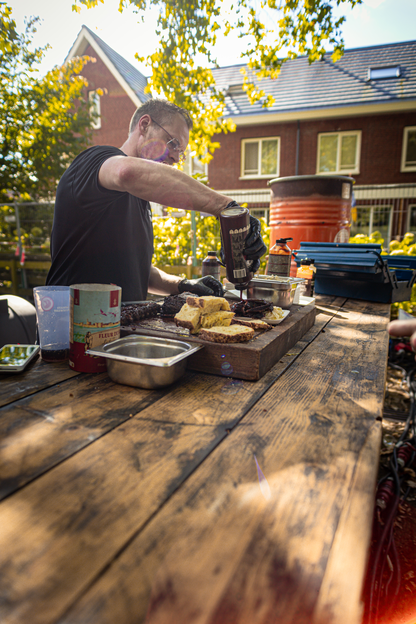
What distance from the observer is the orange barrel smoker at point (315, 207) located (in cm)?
417

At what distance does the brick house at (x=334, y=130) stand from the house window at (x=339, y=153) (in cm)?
4

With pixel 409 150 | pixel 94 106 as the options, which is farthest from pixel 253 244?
pixel 409 150

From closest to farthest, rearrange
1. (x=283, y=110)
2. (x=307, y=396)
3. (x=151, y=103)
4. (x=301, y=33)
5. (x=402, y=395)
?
(x=307, y=396) < (x=151, y=103) < (x=402, y=395) < (x=301, y=33) < (x=283, y=110)

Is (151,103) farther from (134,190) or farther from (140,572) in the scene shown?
(140,572)

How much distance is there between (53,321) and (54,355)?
0.14 m

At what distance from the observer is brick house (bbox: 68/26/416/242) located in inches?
554

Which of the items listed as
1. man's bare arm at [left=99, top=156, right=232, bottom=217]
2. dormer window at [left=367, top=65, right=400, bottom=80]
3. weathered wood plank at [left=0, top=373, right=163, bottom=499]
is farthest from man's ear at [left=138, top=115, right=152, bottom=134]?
dormer window at [left=367, top=65, right=400, bottom=80]

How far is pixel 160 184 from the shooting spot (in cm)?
166

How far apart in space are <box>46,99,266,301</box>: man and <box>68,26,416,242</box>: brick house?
39.5 ft

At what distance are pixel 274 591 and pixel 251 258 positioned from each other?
1.45 m

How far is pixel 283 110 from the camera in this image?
576 inches

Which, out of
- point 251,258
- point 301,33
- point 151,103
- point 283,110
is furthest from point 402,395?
point 283,110

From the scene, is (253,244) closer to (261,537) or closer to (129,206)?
(129,206)

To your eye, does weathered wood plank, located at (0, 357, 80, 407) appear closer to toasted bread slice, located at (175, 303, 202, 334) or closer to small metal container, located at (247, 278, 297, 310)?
toasted bread slice, located at (175, 303, 202, 334)
